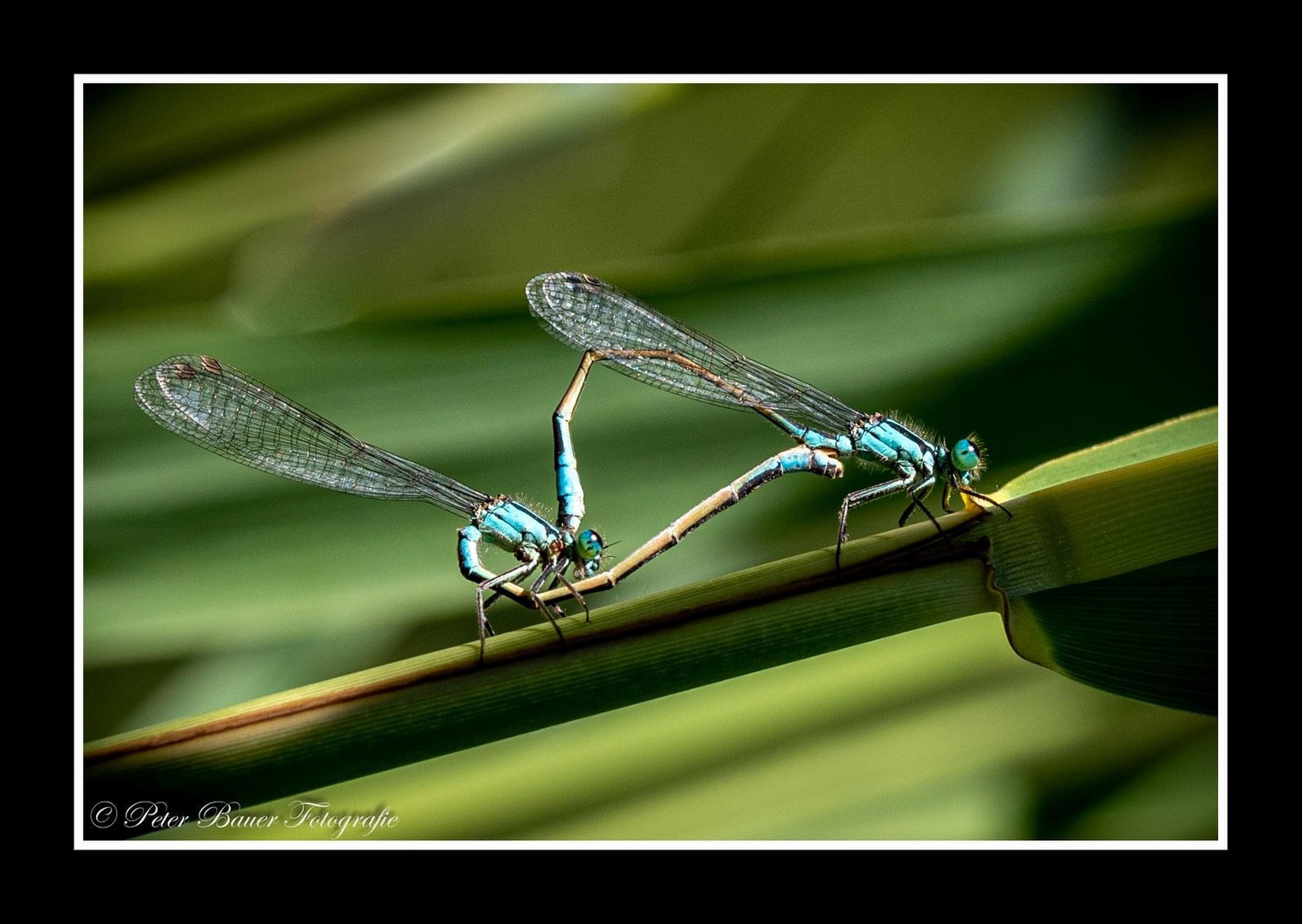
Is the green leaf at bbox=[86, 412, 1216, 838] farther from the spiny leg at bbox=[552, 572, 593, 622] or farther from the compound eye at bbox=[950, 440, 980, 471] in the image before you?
the compound eye at bbox=[950, 440, 980, 471]

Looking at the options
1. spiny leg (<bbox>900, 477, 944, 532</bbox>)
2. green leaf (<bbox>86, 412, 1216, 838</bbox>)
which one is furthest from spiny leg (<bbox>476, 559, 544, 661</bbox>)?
spiny leg (<bbox>900, 477, 944, 532</bbox>)

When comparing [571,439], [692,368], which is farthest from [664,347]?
[571,439]

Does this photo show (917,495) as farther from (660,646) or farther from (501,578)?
(501,578)

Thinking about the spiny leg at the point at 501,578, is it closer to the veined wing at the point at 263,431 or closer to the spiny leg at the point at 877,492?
the veined wing at the point at 263,431

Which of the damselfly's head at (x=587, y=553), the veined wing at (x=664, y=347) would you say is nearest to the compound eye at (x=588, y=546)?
the damselfly's head at (x=587, y=553)

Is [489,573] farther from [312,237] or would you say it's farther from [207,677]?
[312,237]
